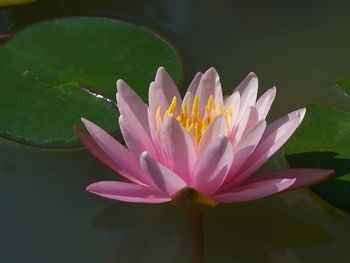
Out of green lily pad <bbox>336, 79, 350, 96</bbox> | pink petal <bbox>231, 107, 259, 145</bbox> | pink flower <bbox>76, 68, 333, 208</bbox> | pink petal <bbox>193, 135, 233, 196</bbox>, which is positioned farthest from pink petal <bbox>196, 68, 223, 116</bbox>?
green lily pad <bbox>336, 79, 350, 96</bbox>

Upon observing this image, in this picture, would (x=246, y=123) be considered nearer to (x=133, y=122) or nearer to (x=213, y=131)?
(x=213, y=131)

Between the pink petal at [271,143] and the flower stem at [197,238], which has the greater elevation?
the pink petal at [271,143]

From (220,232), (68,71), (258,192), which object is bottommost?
(220,232)

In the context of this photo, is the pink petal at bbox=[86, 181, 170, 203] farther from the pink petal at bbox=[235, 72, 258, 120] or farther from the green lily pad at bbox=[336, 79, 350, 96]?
the green lily pad at bbox=[336, 79, 350, 96]

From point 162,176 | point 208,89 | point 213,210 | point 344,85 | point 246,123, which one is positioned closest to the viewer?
point 162,176

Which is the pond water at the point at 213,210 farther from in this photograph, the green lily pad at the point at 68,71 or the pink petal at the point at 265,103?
the pink petal at the point at 265,103

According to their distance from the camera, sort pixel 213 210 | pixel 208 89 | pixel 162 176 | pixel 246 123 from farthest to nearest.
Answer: pixel 213 210
pixel 208 89
pixel 246 123
pixel 162 176

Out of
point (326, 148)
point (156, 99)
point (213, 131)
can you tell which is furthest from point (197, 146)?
point (326, 148)

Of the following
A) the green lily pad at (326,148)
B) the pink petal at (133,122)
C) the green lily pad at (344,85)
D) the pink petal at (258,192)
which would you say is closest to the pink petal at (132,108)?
the pink petal at (133,122)

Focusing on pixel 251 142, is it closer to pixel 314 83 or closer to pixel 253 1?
pixel 314 83
